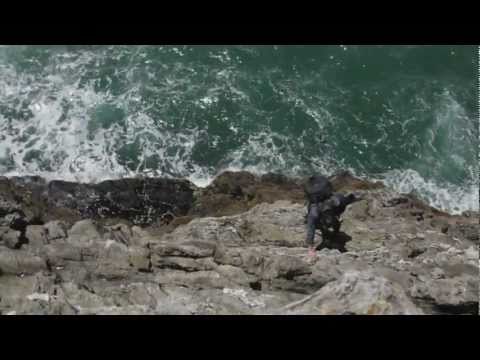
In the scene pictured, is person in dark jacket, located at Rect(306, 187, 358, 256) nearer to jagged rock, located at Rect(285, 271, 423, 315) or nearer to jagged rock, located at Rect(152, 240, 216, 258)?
jagged rock, located at Rect(152, 240, 216, 258)

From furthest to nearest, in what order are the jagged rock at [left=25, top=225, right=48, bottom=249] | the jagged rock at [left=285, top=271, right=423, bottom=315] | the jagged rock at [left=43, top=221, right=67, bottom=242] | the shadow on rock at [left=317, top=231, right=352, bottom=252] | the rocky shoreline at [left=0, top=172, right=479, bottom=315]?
the shadow on rock at [left=317, top=231, right=352, bottom=252]
the jagged rock at [left=43, top=221, right=67, bottom=242]
the jagged rock at [left=25, top=225, right=48, bottom=249]
the rocky shoreline at [left=0, top=172, right=479, bottom=315]
the jagged rock at [left=285, top=271, right=423, bottom=315]

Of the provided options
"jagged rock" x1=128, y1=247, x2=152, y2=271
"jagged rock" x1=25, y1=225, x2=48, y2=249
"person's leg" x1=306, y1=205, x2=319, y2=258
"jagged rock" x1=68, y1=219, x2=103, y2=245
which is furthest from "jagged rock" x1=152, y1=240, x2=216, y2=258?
"jagged rock" x1=25, y1=225, x2=48, y2=249

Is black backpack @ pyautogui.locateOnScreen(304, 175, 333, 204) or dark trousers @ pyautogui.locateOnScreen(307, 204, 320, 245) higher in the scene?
black backpack @ pyautogui.locateOnScreen(304, 175, 333, 204)

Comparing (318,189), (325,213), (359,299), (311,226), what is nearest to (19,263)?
(311,226)

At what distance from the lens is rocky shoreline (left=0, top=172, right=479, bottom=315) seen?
577 inches

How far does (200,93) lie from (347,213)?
1338cm

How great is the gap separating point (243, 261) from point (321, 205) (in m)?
2.69

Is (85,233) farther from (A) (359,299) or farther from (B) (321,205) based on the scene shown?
(A) (359,299)

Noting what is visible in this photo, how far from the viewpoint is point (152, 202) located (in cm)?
2500

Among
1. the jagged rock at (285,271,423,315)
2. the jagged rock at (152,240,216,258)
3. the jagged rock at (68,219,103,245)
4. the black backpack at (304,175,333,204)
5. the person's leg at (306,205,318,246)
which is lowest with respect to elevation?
the jagged rock at (285,271,423,315)

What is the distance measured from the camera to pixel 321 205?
56.9 feet

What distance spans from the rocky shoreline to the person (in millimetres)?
796

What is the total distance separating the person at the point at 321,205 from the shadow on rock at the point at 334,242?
1.86 ft

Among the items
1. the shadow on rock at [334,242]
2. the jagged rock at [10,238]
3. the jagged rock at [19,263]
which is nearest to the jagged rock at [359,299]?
the shadow on rock at [334,242]
